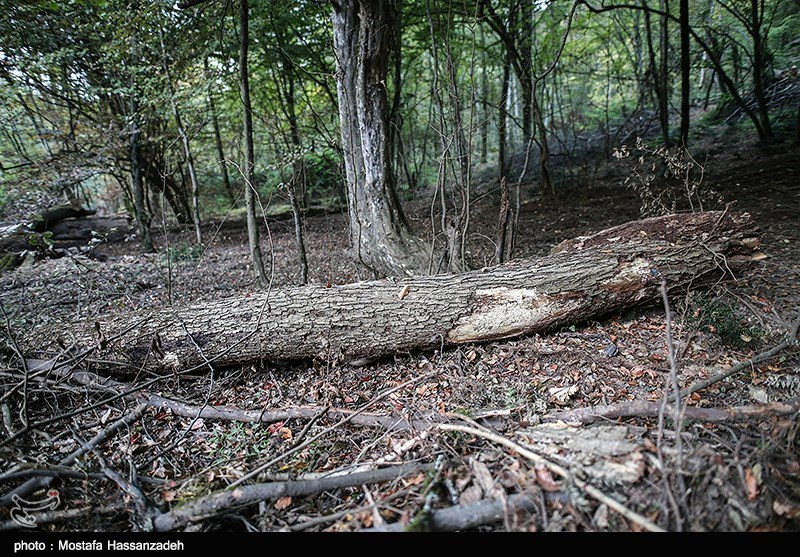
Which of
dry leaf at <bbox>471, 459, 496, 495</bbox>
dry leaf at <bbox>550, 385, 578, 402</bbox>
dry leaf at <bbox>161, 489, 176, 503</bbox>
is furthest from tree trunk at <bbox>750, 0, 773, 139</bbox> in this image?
dry leaf at <bbox>161, 489, 176, 503</bbox>

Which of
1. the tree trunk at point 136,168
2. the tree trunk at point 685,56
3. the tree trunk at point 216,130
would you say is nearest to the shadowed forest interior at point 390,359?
the tree trunk at point 685,56

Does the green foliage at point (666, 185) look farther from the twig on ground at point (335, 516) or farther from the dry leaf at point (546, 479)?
the twig on ground at point (335, 516)

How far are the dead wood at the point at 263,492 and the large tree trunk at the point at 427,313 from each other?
1355mm

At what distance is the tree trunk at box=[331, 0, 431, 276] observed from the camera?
15.1 feet

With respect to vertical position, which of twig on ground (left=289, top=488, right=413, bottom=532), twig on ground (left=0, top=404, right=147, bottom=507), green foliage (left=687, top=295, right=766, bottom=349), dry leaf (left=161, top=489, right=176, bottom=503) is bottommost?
dry leaf (left=161, top=489, right=176, bottom=503)

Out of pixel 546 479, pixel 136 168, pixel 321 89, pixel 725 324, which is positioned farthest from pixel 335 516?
pixel 321 89

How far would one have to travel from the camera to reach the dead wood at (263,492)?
190cm

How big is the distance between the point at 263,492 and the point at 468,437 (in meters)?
1.15

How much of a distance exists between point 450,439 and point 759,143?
9.93 meters

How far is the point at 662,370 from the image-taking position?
113 inches

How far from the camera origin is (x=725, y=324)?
9.82ft

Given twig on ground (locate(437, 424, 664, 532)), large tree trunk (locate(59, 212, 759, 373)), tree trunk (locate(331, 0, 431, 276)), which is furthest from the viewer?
tree trunk (locate(331, 0, 431, 276))

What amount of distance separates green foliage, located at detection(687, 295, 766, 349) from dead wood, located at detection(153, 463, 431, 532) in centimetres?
262

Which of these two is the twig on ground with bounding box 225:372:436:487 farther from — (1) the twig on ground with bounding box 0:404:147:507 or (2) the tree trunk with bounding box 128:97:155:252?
(2) the tree trunk with bounding box 128:97:155:252
